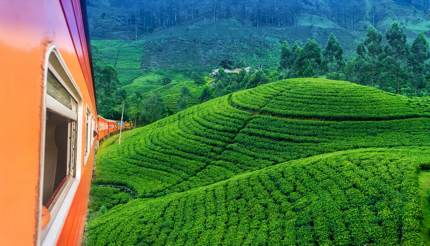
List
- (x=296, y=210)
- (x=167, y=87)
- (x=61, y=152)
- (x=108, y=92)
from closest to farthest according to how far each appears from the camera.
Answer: (x=61, y=152) → (x=296, y=210) → (x=108, y=92) → (x=167, y=87)

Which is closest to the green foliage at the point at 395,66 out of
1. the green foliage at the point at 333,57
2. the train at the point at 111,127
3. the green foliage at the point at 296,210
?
the green foliage at the point at 333,57

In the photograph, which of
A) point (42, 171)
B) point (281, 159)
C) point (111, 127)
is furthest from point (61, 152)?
point (111, 127)

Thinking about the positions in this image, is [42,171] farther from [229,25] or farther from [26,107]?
[229,25]

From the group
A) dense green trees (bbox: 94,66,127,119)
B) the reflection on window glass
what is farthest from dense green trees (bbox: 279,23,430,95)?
the reflection on window glass

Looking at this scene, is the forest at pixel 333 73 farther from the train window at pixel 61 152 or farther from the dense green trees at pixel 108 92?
the train window at pixel 61 152

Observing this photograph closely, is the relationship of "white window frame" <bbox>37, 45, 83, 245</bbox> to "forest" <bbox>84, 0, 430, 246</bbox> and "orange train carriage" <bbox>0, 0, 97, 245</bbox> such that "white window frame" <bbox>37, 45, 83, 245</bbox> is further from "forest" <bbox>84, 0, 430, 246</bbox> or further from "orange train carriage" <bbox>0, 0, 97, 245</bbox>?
"forest" <bbox>84, 0, 430, 246</bbox>

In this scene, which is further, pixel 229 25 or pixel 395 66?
pixel 229 25

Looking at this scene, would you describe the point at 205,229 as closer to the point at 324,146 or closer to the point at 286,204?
the point at 286,204
